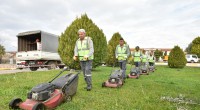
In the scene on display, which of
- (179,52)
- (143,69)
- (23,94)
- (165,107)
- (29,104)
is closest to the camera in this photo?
(29,104)

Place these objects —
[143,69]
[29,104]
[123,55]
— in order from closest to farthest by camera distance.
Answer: [29,104] → [123,55] → [143,69]

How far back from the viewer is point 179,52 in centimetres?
Result: 2920

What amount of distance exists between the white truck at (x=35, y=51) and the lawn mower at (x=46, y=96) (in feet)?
46.9

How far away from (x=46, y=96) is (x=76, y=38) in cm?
1170

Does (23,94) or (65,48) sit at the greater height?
(65,48)

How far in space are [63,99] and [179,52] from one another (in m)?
25.9

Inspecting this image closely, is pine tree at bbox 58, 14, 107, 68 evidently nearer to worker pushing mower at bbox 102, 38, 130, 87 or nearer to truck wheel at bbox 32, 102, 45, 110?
worker pushing mower at bbox 102, 38, 130, 87

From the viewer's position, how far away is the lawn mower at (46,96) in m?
4.82

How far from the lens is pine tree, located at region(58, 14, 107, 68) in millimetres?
16578

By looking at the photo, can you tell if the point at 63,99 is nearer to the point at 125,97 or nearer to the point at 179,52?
the point at 125,97

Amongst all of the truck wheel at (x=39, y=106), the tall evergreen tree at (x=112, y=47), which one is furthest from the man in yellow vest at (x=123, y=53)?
the tall evergreen tree at (x=112, y=47)

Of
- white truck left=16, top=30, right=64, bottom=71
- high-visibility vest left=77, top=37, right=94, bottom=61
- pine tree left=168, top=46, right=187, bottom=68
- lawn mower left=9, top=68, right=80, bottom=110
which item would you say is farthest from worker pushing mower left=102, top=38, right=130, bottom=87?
pine tree left=168, top=46, right=187, bottom=68

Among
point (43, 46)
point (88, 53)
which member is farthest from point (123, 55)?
point (43, 46)

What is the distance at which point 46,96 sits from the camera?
16.4 ft
